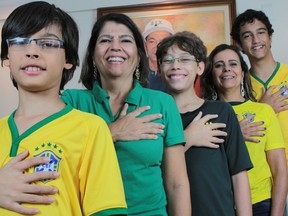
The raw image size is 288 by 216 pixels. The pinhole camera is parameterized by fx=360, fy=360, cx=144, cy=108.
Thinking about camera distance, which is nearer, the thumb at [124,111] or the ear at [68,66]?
the ear at [68,66]

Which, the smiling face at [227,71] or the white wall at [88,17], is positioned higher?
the white wall at [88,17]

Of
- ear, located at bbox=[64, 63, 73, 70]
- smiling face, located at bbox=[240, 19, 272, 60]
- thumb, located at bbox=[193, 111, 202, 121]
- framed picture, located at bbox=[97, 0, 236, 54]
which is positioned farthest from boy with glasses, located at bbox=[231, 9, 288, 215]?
ear, located at bbox=[64, 63, 73, 70]

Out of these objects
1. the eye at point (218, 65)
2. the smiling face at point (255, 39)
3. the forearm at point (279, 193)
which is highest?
the smiling face at point (255, 39)

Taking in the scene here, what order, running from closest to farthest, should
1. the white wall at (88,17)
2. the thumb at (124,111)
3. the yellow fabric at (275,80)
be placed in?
the thumb at (124,111) → the yellow fabric at (275,80) → the white wall at (88,17)

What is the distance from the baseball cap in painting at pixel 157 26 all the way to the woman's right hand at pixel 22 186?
2042 mm

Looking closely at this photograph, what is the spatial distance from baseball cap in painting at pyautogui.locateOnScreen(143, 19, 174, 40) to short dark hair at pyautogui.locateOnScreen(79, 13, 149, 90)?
1.47m

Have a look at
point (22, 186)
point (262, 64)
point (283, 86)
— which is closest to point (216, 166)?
point (22, 186)

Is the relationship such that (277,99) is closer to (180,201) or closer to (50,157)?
(180,201)

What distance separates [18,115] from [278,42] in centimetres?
220

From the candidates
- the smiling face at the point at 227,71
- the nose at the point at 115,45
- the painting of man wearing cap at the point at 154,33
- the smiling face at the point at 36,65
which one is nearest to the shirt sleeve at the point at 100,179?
the smiling face at the point at 36,65

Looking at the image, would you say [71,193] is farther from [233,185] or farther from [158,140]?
[233,185]

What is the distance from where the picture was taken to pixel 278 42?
266 centimetres

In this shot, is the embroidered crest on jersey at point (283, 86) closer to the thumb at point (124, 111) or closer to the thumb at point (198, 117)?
the thumb at point (198, 117)

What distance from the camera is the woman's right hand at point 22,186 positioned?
32.6 inches
